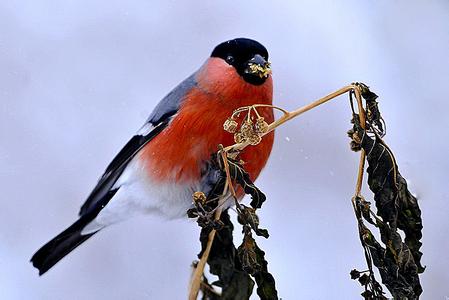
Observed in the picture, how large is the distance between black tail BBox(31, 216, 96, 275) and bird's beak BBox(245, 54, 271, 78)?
1.70 ft

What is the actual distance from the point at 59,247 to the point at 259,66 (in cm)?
60

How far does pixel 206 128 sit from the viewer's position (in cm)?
123

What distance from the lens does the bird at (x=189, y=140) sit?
1.22 metres

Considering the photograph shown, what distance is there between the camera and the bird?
4.00ft

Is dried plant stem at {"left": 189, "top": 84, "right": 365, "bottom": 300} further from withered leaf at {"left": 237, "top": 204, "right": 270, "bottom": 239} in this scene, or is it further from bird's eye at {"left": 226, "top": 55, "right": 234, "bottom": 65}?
bird's eye at {"left": 226, "top": 55, "right": 234, "bottom": 65}

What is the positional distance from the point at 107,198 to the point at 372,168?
830 mm

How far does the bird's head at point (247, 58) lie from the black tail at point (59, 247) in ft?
1.53

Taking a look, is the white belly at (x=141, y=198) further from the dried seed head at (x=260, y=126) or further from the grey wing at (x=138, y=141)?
the dried seed head at (x=260, y=126)

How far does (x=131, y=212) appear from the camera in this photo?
1.44 metres

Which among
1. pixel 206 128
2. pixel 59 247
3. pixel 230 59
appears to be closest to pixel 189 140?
pixel 206 128

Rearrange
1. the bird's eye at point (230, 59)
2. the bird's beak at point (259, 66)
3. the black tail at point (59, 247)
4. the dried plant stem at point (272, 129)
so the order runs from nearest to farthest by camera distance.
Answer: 1. the dried plant stem at point (272, 129)
2. the bird's beak at point (259, 66)
3. the bird's eye at point (230, 59)
4. the black tail at point (59, 247)

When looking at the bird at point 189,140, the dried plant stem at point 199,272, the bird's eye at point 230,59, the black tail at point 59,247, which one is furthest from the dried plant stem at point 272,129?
the black tail at point 59,247

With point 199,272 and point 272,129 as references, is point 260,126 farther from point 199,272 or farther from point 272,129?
point 199,272
